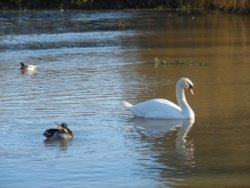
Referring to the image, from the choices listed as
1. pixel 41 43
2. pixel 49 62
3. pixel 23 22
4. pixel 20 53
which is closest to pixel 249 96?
pixel 49 62

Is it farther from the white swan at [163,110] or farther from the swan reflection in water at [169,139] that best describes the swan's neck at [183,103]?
the swan reflection in water at [169,139]

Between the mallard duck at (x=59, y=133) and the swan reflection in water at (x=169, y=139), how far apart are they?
3.46 ft

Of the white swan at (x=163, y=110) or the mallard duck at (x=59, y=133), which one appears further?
the white swan at (x=163, y=110)

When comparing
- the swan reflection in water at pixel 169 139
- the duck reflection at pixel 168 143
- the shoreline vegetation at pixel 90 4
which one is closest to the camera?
the duck reflection at pixel 168 143

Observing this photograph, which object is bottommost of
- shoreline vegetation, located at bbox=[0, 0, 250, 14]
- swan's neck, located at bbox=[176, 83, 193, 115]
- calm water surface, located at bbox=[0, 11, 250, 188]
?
shoreline vegetation, located at bbox=[0, 0, 250, 14]

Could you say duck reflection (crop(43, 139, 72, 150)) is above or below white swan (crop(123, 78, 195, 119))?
below

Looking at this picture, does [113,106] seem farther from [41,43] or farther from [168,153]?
[41,43]

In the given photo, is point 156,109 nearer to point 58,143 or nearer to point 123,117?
point 123,117

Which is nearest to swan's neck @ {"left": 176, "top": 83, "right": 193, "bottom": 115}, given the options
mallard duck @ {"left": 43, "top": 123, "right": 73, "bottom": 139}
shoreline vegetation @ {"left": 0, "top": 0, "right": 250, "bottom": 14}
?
mallard duck @ {"left": 43, "top": 123, "right": 73, "bottom": 139}

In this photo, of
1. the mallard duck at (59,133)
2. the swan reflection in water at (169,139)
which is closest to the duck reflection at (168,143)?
the swan reflection in water at (169,139)

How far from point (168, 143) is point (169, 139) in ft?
0.86

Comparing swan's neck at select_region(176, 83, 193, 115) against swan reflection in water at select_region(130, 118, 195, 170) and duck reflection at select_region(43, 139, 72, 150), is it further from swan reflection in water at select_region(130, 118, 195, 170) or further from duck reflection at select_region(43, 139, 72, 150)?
duck reflection at select_region(43, 139, 72, 150)

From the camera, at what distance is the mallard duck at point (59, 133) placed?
37.9 ft

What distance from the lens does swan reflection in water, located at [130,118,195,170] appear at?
10359 mm
